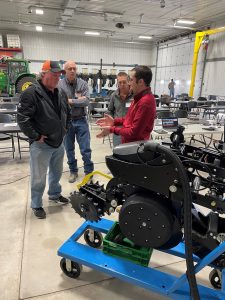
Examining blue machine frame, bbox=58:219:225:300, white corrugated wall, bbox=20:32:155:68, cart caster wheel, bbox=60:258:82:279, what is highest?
white corrugated wall, bbox=20:32:155:68

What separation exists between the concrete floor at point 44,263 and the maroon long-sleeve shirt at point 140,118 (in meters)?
1.07

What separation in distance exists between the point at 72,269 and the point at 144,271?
60cm

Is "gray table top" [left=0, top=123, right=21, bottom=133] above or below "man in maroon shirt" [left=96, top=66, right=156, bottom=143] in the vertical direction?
below

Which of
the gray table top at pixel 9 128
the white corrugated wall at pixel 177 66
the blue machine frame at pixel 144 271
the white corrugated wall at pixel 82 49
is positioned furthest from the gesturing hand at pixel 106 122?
the white corrugated wall at pixel 82 49

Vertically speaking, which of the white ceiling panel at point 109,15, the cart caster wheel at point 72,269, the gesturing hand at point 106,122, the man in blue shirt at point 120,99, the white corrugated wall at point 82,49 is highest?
the white ceiling panel at point 109,15

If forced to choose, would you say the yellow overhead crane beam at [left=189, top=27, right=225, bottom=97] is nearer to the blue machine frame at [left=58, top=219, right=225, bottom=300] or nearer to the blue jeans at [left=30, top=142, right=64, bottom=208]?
the blue jeans at [left=30, top=142, right=64, bottom=208]

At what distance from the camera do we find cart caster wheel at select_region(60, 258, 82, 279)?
1.82 metres

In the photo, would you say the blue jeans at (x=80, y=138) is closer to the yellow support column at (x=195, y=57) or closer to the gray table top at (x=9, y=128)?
the gray table top at (x=9, y=128)

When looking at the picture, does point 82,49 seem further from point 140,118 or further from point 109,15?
point 140,118

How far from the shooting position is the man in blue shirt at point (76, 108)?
3.06 m

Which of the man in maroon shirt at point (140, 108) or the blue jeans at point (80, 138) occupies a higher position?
the man in maroon shirt at point (140, 108)

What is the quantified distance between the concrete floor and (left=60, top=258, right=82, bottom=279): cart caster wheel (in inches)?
1.4

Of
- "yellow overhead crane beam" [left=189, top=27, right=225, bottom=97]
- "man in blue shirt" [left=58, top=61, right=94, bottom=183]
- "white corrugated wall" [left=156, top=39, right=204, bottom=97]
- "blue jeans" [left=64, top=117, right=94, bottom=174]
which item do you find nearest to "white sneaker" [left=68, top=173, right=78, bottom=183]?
"man in blue shirt" [left=58, top=61, right=94, bottom=183]

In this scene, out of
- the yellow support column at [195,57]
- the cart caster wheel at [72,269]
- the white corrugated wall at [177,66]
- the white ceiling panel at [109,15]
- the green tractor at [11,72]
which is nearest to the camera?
the cart caster wheel at [72,269]
